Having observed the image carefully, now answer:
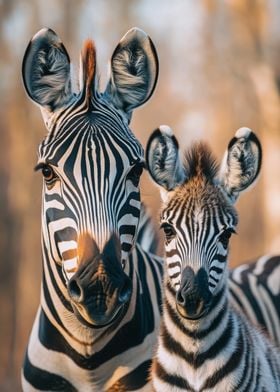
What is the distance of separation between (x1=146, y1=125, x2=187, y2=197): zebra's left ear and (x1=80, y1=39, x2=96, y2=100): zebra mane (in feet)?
1.73

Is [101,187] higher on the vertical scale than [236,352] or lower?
higher

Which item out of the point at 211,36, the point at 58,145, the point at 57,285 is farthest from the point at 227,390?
the point at 211,36

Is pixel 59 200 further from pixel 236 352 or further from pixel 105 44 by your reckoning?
pixel 105 44

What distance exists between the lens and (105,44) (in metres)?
34.9

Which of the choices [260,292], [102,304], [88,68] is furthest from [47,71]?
[260,292]

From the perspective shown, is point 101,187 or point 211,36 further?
point 211,36

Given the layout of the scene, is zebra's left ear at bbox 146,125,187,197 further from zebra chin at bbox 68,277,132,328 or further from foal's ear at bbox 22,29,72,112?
zebra chin at bbox 68,277,132,328

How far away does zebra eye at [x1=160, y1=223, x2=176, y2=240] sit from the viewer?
6.31 metres

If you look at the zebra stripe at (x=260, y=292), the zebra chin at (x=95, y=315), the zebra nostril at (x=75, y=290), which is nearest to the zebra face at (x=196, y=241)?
the zebra chin at (x=95, y=315)

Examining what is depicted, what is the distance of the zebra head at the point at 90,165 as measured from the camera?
5.99 m

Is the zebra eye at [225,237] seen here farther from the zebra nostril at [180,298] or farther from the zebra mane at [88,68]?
the zebra mane at [88,68]

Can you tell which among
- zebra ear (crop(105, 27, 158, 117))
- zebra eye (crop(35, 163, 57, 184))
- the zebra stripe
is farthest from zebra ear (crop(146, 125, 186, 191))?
the zebra stripe

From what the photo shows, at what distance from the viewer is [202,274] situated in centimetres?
599

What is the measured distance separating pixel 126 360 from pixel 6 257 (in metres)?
21.0
